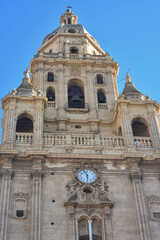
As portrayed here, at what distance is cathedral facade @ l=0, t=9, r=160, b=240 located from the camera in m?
→ 21.6

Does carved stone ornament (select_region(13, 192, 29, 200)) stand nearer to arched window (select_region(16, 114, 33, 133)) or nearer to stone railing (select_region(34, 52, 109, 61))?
arched window (select_region(16, 114, 33, 133))

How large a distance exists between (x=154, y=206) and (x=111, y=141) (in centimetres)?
481

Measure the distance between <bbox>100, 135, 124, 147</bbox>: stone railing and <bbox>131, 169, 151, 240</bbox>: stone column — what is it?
2239 millimetres

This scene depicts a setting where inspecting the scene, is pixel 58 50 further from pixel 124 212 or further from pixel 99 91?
pixel 124 212

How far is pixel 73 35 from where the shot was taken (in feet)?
117

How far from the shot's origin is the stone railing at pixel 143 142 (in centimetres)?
2569

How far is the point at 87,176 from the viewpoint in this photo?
23625 millimetres

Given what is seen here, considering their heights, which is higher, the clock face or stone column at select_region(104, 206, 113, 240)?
the clock face

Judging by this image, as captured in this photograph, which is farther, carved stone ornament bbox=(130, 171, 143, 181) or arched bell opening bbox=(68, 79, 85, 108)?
arched bell opening bbox=(68, 79, 85, 108)

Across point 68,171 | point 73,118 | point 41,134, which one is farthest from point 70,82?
point 68,171

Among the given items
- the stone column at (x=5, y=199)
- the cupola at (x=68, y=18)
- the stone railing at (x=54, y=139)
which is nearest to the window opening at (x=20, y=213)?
the stone column at (x=5, y=199)

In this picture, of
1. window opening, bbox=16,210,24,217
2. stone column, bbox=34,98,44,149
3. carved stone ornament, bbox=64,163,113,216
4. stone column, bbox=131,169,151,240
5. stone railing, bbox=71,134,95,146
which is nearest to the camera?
stone column, bbox=131,169,151,240

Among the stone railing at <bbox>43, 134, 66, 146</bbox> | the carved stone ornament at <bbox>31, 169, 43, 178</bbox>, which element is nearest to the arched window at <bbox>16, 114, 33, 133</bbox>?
the stone railing at <bbox>43, 134, 66, 146</bbox>

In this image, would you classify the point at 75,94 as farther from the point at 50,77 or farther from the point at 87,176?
the point at 87,176
